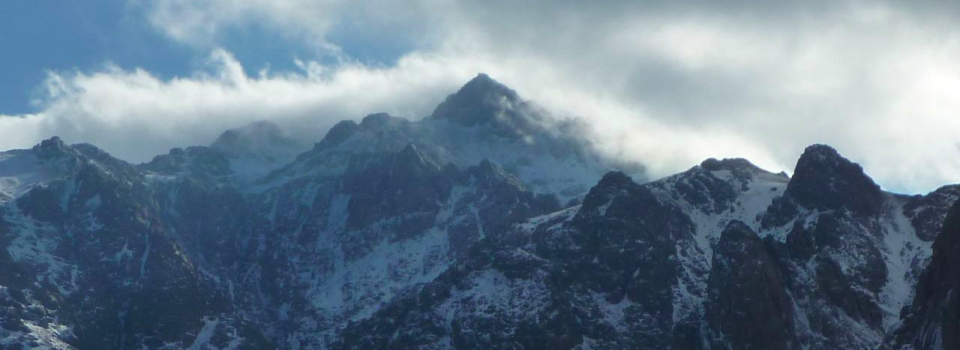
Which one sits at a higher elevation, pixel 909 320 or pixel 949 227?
pixel 949 227

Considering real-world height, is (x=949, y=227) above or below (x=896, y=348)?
above

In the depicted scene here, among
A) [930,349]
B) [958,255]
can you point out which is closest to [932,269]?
[958,255]

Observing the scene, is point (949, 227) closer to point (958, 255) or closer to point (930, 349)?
point (958, 255)

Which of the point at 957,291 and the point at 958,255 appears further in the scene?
A: the point at 958,255

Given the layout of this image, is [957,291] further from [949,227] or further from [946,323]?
[949,227]

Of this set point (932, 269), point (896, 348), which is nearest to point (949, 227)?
point (932, 269)

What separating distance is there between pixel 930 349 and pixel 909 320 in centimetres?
1402

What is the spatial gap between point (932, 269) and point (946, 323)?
1814 cm

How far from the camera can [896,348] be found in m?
185

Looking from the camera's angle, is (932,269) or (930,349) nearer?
(930,349)

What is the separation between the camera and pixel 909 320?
614 ft

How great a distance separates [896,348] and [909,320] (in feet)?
15.8

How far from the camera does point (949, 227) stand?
619 ft

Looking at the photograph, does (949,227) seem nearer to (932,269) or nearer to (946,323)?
(932,269)
